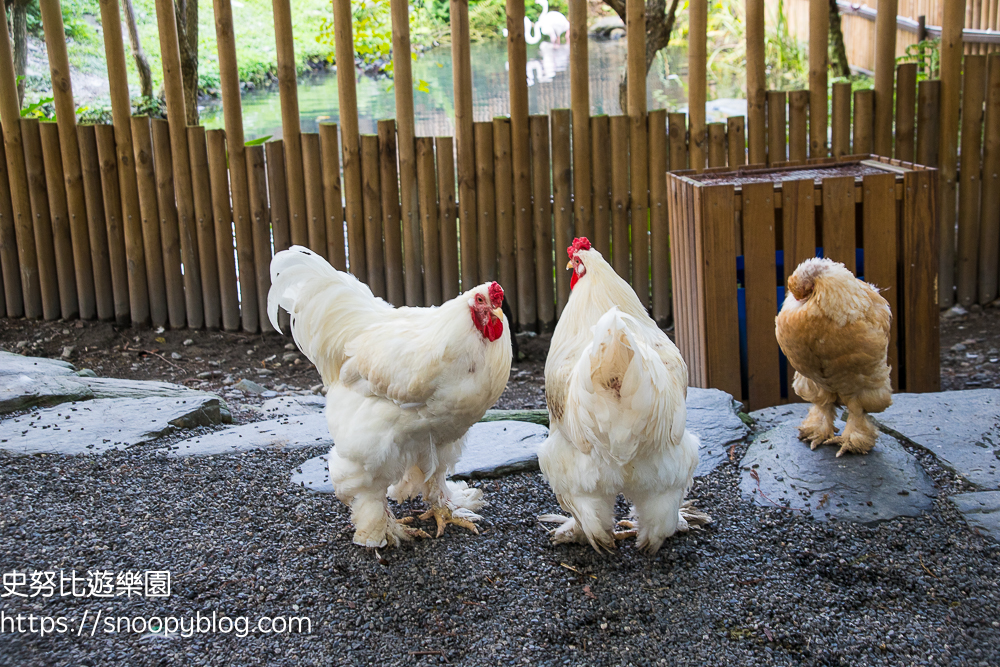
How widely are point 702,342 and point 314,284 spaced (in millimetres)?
2486

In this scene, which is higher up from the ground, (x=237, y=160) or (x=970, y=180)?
(x=237, y=160)

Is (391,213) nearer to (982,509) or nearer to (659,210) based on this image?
(659,210)

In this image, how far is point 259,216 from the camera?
6625mm

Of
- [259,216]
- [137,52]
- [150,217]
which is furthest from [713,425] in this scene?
[137,52]

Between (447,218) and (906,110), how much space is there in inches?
148

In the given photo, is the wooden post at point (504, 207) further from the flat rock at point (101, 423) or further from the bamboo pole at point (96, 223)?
the bamboo pole at point (96, 223)

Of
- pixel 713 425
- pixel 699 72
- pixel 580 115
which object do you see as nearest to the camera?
pixel 713 425

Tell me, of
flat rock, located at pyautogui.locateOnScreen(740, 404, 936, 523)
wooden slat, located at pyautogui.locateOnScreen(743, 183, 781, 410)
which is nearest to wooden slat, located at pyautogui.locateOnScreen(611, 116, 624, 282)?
wooden slat, located at pyautogui.locateOnScreen(743, 183, 781, 410)

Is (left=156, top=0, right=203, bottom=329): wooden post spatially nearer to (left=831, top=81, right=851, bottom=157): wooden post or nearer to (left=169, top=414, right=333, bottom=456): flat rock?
(left=169, top=414, right=333, bottom=456): flat rock

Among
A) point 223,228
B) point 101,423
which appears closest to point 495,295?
point 101,423

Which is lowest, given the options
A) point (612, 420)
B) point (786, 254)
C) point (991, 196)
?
point (612, 420)

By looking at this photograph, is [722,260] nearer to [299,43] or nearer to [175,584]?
[175,584]

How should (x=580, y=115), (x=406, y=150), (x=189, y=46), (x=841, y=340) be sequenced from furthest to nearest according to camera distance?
(x=189, y=46), (x=406, y=150), (x=580, y=115), (x=841, y=340)

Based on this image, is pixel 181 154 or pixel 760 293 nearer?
pixel 760 293
